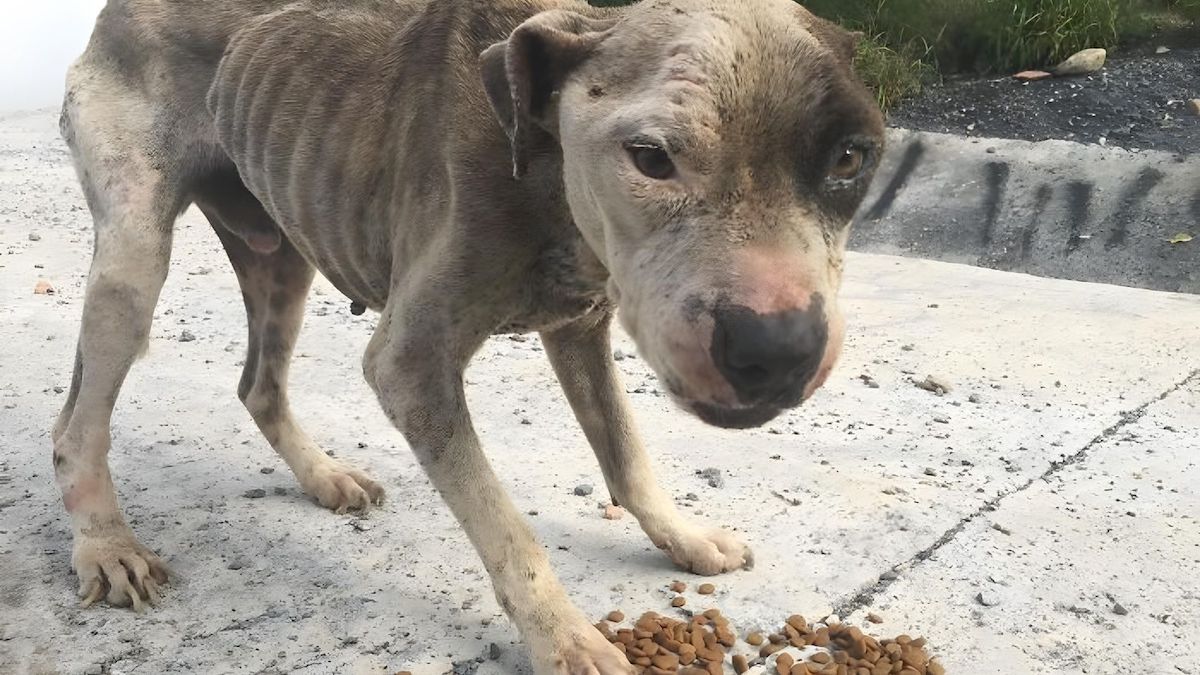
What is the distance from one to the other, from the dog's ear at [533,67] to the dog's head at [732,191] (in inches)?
6.2

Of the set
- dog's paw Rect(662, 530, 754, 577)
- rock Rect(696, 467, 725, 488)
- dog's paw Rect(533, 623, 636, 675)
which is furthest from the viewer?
rock Rect(696, 467, 725, 488)

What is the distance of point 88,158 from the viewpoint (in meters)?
3.40

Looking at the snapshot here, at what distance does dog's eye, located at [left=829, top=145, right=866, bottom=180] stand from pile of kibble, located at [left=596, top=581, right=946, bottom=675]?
1.35 m

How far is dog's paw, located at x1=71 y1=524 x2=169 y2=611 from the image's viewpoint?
3320mm

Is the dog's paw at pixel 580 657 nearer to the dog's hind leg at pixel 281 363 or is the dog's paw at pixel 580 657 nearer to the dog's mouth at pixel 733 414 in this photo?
the dog's mouth at pixel 733 414

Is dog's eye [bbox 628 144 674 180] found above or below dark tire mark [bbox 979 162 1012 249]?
above

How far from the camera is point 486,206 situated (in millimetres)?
2635

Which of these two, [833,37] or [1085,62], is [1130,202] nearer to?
[1085,62]

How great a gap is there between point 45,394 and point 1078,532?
414cm

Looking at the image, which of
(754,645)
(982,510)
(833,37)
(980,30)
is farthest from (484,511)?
(980,30)

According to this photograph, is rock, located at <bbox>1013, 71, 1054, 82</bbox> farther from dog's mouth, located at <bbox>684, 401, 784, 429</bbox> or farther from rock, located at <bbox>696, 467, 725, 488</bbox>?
dog's mouth, located at <bbox>684, 401, 784, 429</bbox>

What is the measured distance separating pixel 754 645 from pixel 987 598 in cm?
75

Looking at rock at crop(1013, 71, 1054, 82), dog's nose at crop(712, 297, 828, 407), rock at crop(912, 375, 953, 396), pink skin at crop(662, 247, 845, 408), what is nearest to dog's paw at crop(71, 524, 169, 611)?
pink skin at crop(662, 247, 845, 408)

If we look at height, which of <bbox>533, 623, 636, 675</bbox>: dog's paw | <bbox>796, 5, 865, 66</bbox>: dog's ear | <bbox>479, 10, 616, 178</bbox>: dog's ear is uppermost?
<bbox>796, 5, 865, 66</bbox>: dog's ear
